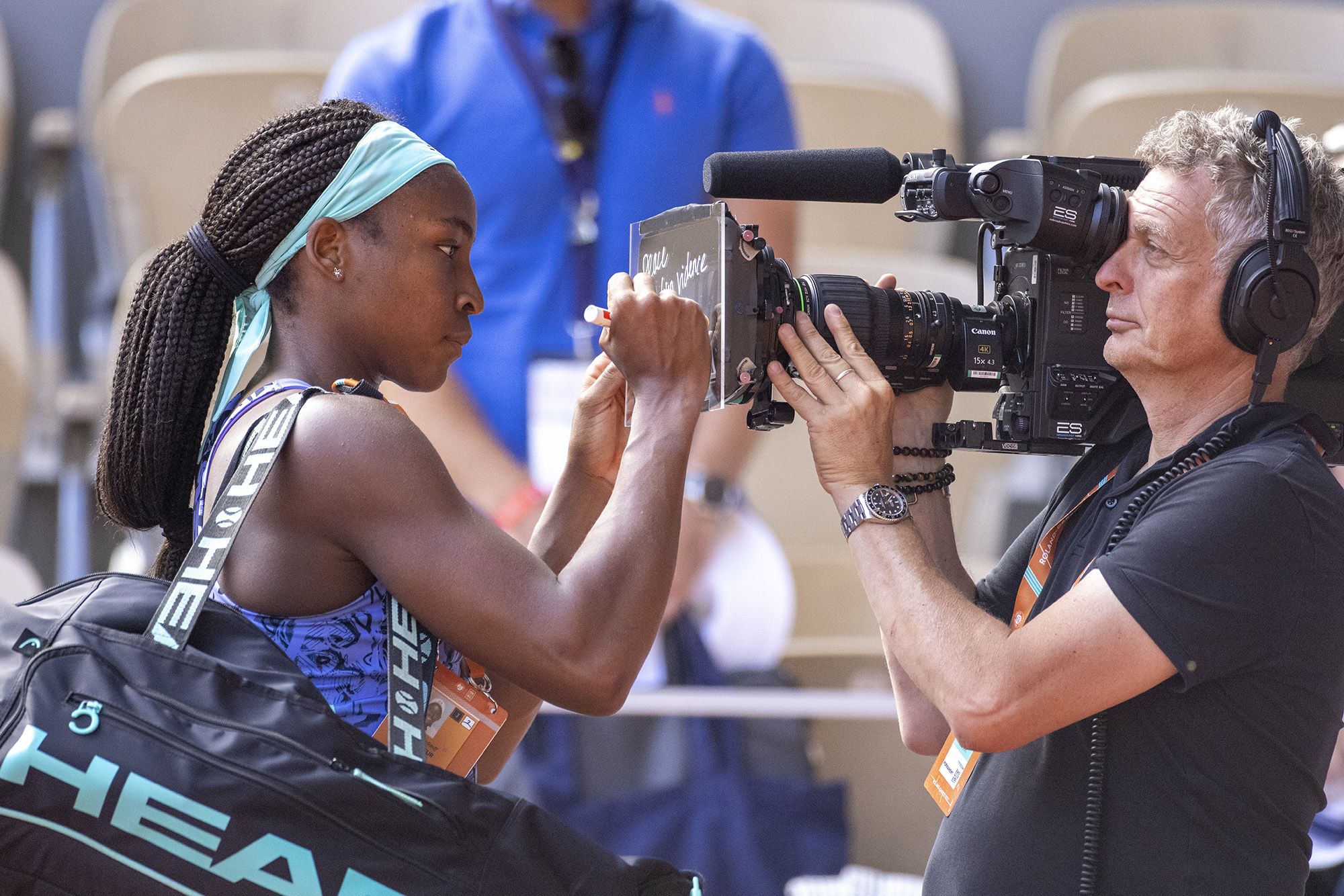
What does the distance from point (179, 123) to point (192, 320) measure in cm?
231

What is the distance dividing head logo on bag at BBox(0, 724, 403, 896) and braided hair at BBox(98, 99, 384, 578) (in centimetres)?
38

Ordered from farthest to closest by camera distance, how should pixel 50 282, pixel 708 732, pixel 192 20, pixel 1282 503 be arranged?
pixel 192 20
pixel 50 282
pixel 708 732
pixel 1282 503

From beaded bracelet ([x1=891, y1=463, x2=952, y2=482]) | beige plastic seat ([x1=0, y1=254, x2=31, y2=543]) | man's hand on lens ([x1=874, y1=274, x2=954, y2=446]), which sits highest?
man's hand on lens ([x1=874, y1=274, x2=954, y2=446])

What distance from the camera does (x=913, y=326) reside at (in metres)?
1.60

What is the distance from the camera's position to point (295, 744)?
1.16 meters

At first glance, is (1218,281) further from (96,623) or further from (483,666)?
(96,623)

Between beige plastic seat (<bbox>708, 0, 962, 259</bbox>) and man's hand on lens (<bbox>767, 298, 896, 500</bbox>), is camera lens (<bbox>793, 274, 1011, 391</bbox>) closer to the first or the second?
man's hand on lens (<bbox>767, 298, 896, 500</bbox>)

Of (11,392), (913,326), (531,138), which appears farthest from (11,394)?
(913,326)

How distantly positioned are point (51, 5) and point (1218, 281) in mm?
4147

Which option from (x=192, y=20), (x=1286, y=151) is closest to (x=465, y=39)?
(x=1286, y=151)

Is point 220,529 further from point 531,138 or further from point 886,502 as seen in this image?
point 531,138

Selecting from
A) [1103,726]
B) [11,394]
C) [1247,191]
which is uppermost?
[1247,191]

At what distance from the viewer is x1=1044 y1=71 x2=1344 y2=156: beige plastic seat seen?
3602 millimetres

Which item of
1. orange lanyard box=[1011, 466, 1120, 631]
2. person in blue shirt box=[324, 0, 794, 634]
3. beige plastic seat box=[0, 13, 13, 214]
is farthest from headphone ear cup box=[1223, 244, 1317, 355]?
beige plastic seat box=[0, 13, 13, 214]
